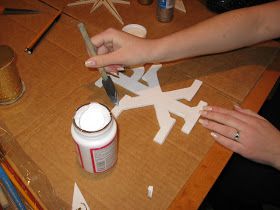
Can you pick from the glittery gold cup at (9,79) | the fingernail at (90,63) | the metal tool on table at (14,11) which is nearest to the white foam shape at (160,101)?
the fingernail at (90,63)

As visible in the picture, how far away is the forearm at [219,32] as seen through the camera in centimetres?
90

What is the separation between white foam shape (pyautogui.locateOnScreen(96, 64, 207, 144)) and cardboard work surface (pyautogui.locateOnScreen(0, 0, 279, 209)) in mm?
16

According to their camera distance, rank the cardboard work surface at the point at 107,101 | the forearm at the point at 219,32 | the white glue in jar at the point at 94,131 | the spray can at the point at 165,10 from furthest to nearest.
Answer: the spray can at the point at 165,10 < the forearm at the point at 219,32 < the cardboard work surface at the point at 107,101 < the white glue in jar at the point at 94,131

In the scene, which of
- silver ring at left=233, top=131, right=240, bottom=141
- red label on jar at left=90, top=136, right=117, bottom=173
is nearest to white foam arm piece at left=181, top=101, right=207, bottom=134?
silver ring at left=233, top=131, right=240, bottom=141

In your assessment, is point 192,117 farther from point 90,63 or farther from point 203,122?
point 90,63

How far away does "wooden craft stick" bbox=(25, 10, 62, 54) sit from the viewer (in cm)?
96

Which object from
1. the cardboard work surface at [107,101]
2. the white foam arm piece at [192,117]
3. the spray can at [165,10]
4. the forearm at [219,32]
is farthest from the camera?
the spray can at [165,10]

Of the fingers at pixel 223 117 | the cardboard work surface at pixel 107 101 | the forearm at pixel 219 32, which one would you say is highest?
the forearm at pixel 219 32

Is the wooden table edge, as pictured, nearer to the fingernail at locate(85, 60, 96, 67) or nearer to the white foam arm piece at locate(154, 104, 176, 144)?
the white foam arm piece at locate(154, 104, 176, 144)

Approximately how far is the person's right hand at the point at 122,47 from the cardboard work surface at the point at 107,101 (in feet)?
0.29

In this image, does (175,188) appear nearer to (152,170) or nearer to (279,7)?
(152,170)

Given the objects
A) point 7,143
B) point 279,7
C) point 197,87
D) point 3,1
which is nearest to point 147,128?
point 197,87

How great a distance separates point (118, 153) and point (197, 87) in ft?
1.04

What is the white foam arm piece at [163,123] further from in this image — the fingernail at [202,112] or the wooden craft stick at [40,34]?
the wooden craft stick at [40,34]
